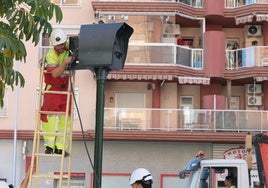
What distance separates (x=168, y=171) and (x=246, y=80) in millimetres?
5551

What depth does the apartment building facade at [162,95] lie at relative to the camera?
25734mm

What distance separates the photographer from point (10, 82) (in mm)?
5723

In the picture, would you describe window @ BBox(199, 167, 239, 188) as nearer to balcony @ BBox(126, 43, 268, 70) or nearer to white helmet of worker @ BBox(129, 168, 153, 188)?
white helmet of worker @ BBox(129, 168, 153, 188)

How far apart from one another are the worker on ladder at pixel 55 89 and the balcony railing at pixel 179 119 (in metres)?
18.6

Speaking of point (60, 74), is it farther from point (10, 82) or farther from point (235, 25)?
point (235, 25)

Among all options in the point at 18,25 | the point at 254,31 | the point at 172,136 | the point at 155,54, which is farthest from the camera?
the point at 254,31

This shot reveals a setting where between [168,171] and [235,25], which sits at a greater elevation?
[235,25]

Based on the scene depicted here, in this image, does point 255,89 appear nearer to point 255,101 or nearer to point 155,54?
point 255,101

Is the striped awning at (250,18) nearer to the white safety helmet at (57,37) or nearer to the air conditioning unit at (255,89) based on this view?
the air conditioning unit at (255,89)

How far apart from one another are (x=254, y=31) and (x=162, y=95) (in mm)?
5257

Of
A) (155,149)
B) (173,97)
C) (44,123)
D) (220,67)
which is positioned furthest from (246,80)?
(44,123)

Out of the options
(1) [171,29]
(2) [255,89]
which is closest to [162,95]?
(1) [171,29]

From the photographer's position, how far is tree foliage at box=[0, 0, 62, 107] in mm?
5316

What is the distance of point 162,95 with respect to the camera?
27.5 m
